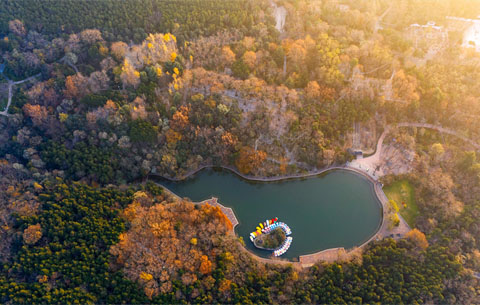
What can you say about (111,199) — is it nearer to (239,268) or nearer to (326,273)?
(239,268)

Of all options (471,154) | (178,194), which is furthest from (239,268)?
(471,154)

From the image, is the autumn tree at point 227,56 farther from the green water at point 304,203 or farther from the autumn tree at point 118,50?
the green water at point 304,203

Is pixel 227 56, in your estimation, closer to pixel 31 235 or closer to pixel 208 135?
pixel 208 135

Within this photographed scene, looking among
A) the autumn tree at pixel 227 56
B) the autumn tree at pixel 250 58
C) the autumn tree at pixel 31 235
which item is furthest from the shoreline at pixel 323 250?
the autumn tree at pixel 227 56

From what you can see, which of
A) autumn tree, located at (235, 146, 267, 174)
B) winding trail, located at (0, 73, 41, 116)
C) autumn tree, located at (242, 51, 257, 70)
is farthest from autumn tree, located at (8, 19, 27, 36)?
autumn tree, located at (235, 146, 267, 174)

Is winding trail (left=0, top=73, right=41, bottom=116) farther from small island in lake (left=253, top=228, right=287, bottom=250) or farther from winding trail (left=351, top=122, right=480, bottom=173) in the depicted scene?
winding trail (left=351, top=122, right=480, bottom=173)

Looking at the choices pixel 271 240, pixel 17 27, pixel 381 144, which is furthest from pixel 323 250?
pixel 17 27
